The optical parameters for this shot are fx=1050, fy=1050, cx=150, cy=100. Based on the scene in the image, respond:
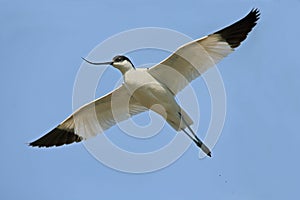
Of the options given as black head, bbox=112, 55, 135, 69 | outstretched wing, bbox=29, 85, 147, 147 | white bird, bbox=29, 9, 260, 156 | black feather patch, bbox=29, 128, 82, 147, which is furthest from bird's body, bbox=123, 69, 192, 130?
black feather patch, bbox=29, 128, 82, 147

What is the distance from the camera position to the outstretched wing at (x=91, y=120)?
1897cm

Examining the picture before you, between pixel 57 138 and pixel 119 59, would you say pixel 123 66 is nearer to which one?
pixel 119 59

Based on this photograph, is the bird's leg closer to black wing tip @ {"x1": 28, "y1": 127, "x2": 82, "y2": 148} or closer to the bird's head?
the bird's head

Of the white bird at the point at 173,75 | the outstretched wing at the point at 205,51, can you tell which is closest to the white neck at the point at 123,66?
the white bird at the point at 173,75

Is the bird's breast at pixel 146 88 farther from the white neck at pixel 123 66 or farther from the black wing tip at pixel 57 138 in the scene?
the black wing tip at pixel 57 138

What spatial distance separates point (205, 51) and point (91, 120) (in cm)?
255

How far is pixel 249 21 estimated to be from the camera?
18016 millimetres

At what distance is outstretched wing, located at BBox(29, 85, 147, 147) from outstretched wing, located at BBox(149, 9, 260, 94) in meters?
0.99

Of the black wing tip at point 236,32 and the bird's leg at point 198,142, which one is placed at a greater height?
the black wing tip at point 236,32

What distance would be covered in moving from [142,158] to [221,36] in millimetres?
2781

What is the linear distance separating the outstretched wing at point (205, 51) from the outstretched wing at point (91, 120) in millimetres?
986

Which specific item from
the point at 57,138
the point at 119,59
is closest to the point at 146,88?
the point at 119,59

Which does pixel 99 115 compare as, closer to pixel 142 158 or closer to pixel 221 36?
pixel 142 158

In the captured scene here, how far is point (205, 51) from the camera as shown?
18.2 metres
